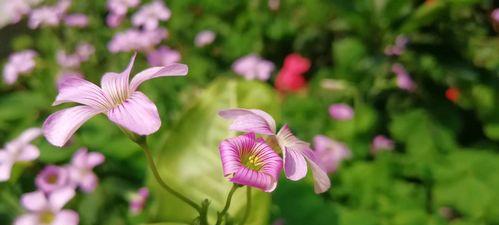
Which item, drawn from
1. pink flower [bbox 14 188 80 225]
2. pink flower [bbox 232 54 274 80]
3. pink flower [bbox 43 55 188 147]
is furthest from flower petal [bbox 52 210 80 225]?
pink flower [bbox 232 54 274 80]

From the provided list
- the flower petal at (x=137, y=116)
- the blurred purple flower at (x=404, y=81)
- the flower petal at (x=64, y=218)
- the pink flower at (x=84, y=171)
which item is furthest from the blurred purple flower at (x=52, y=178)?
the blurred purple flower at (x=404, y=81)

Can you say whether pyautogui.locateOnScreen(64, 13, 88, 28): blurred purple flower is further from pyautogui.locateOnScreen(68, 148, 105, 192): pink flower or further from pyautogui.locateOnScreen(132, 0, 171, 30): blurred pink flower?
pyautogui.locateOnScreen(68, 148, 105, 192): pink flower

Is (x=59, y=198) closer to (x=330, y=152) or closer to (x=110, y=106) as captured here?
(x=110, y=106)

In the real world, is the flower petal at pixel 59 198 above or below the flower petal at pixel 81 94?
below

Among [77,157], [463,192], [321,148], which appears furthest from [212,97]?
[463,192]

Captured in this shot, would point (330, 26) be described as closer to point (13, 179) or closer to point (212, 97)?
point (212, 97)

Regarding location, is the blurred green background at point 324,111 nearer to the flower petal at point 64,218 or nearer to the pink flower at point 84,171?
the pink flower at point 84,171
